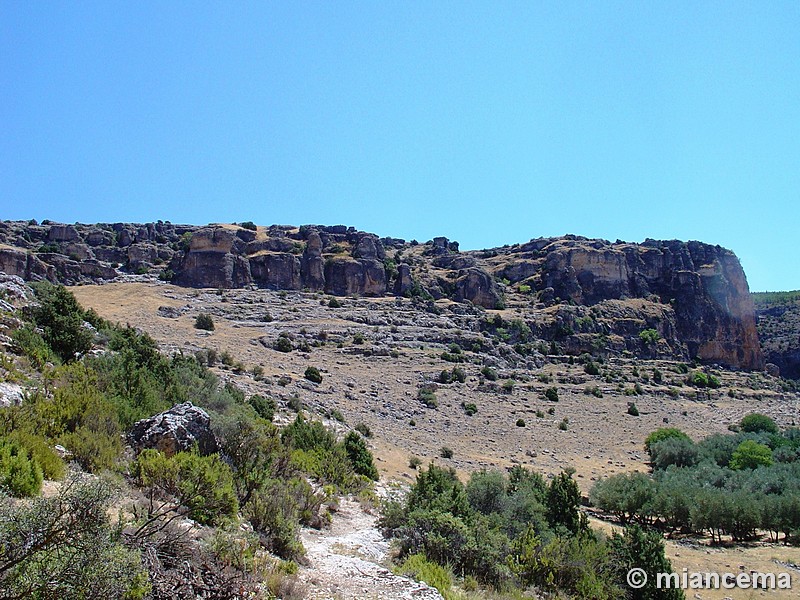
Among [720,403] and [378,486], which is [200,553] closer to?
[378,486]

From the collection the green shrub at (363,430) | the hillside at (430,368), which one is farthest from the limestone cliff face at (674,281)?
the green shrub at (363,430)

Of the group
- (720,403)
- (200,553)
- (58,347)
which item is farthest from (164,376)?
(720,403)

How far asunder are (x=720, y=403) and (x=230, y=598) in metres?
47.4

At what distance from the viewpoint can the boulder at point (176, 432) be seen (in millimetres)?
7629

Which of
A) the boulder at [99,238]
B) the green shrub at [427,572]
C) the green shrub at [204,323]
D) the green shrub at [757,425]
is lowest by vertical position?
the green shrub at [757,425]

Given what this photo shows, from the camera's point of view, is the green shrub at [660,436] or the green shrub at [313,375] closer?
the green shrub at [313,375]

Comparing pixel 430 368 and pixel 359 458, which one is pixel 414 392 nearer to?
pixel 430 368

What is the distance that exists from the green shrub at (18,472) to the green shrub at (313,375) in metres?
21.3

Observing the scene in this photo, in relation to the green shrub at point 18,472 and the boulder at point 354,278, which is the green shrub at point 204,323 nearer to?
the boulder at point 354,278

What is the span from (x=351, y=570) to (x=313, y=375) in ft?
69.4

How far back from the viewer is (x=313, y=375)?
26844mm

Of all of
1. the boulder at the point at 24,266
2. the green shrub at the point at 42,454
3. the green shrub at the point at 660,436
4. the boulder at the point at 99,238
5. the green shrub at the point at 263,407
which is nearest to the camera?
the green shrub at the point at 42,454

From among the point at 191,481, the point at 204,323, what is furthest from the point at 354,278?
the point at 191,481

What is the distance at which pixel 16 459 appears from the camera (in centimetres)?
512
